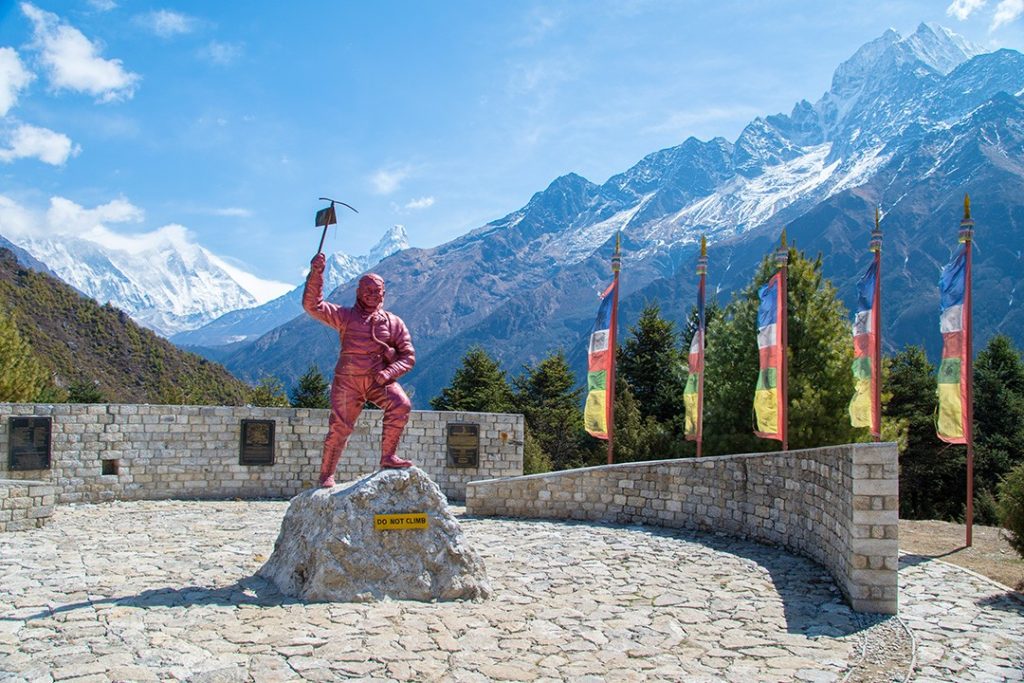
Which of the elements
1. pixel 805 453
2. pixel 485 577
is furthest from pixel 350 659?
pixel 805 453

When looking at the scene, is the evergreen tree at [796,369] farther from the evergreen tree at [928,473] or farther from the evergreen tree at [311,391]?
the evergreen tree at [311,391]

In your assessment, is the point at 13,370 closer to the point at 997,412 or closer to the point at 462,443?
the point at 462,443

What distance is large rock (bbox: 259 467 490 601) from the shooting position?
24.2ft

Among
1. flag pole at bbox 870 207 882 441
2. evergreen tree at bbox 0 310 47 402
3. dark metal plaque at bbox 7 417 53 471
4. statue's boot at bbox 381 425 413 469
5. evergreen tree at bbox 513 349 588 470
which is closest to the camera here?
statue's boot at bbox 381 425 413 469

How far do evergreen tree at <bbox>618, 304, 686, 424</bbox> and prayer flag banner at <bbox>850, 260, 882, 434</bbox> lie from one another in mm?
18312

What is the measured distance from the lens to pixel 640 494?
504 inches

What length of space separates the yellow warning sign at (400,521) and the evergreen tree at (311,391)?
105 feet

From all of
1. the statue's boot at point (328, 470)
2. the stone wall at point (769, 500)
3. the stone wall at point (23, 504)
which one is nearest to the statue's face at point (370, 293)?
the statue's boot at point (328, 470)

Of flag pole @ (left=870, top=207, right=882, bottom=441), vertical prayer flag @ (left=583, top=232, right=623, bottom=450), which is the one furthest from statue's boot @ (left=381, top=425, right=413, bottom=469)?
flag pole @ (left=870, top=207, right=882, bottom=441)

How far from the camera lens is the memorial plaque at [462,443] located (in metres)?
15.8

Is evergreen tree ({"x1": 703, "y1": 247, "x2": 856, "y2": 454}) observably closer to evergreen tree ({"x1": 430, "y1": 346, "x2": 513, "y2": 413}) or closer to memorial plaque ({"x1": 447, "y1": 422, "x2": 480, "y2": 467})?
memorial plaque ({"x1": 447, "y1": 422, "x2": 480, "y2": 467})

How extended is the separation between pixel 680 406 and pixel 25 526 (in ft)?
84.0

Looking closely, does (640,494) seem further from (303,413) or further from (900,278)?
(900,278)

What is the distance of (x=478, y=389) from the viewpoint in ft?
111
